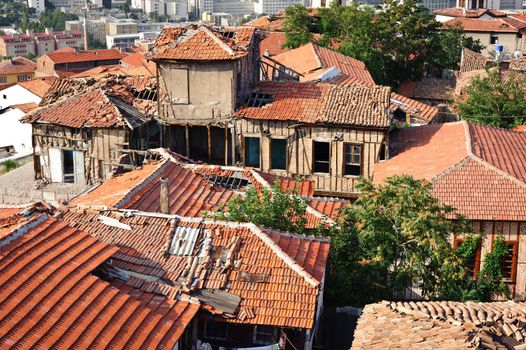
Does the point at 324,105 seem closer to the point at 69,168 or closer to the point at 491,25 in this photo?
the point at 69,168

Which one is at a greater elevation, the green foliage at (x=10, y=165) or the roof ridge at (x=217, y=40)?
the roof ridge at (x=217, y=40)

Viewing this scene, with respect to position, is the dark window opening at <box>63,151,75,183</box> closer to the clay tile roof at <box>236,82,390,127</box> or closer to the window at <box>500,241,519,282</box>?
the clay tile roof at <box>236,82,390,127</box>

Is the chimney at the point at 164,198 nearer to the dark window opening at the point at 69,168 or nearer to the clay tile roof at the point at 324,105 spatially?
the clay tile roof at the point at 324,105

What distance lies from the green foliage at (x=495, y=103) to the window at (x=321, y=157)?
10835 mm

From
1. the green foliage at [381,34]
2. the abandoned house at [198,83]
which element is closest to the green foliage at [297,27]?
the green foliage at [381,34]

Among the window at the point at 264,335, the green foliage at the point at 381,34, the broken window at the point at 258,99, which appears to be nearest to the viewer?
the window at the point at 264,335

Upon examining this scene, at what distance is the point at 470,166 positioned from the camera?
21.1 m

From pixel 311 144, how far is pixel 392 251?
9031 mm

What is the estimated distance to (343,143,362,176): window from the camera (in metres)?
24.7

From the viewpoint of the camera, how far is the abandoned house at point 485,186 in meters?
Result: 19.9

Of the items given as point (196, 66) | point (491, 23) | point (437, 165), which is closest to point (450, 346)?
point (437, 165)

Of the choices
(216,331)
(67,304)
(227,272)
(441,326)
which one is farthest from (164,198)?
(441,326)

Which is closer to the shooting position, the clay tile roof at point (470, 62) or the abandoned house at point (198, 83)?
→ the abandoned house at point (198, 83)

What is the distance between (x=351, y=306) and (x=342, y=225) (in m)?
2.14
